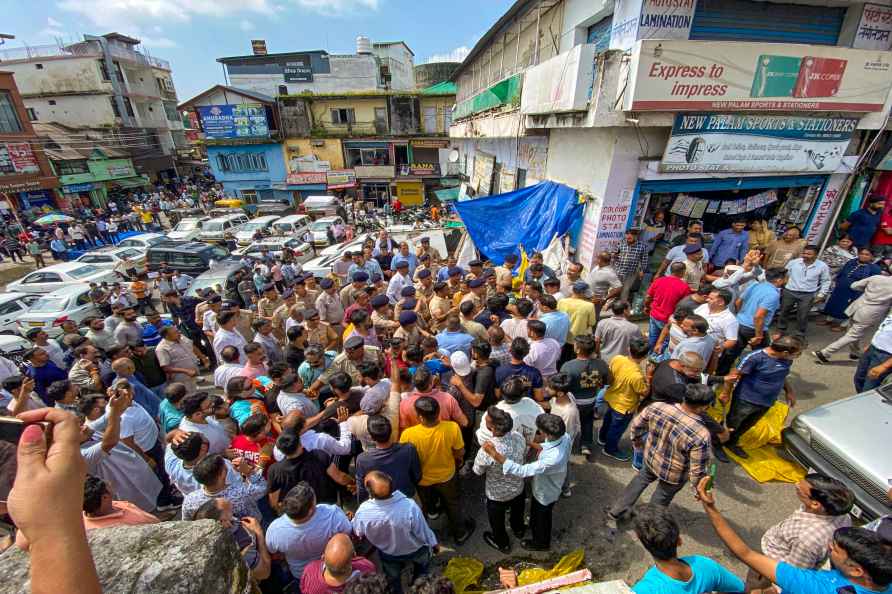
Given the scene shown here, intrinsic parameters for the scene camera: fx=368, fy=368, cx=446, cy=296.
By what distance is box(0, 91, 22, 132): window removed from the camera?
22188 millimetres

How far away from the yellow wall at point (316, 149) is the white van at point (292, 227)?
35.6 feet

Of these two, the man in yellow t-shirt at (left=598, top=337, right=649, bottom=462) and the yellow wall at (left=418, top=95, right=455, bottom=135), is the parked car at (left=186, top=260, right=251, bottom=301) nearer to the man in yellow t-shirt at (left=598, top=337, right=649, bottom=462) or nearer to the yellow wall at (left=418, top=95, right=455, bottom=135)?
the man in yellow t-shirt at (left=598, top=337, right=649, bottom=462)

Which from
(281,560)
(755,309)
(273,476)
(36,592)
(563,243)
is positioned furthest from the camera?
(563,243)

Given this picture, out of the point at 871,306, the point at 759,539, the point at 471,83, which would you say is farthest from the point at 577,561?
the point at 471,83

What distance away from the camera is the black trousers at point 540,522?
11.0 ft

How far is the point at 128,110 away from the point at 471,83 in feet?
109

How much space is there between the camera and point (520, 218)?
8.91 meters

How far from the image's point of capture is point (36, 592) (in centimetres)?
94

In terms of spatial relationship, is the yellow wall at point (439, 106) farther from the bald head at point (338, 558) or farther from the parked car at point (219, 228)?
the bald head at point (338, 558)

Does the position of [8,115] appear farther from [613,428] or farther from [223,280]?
[613,428]

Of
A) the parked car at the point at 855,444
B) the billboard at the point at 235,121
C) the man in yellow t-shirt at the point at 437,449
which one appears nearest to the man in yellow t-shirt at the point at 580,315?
the parked car at the point at 855,444

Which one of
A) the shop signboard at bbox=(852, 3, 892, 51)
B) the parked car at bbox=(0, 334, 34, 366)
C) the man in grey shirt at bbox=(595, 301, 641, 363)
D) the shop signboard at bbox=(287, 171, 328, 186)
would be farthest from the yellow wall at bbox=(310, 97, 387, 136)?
the man in grey shirt at bbox=(595, 301, 641, 363)

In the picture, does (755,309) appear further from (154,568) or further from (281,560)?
(154,568)

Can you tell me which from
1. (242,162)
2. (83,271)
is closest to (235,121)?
(242,162)
